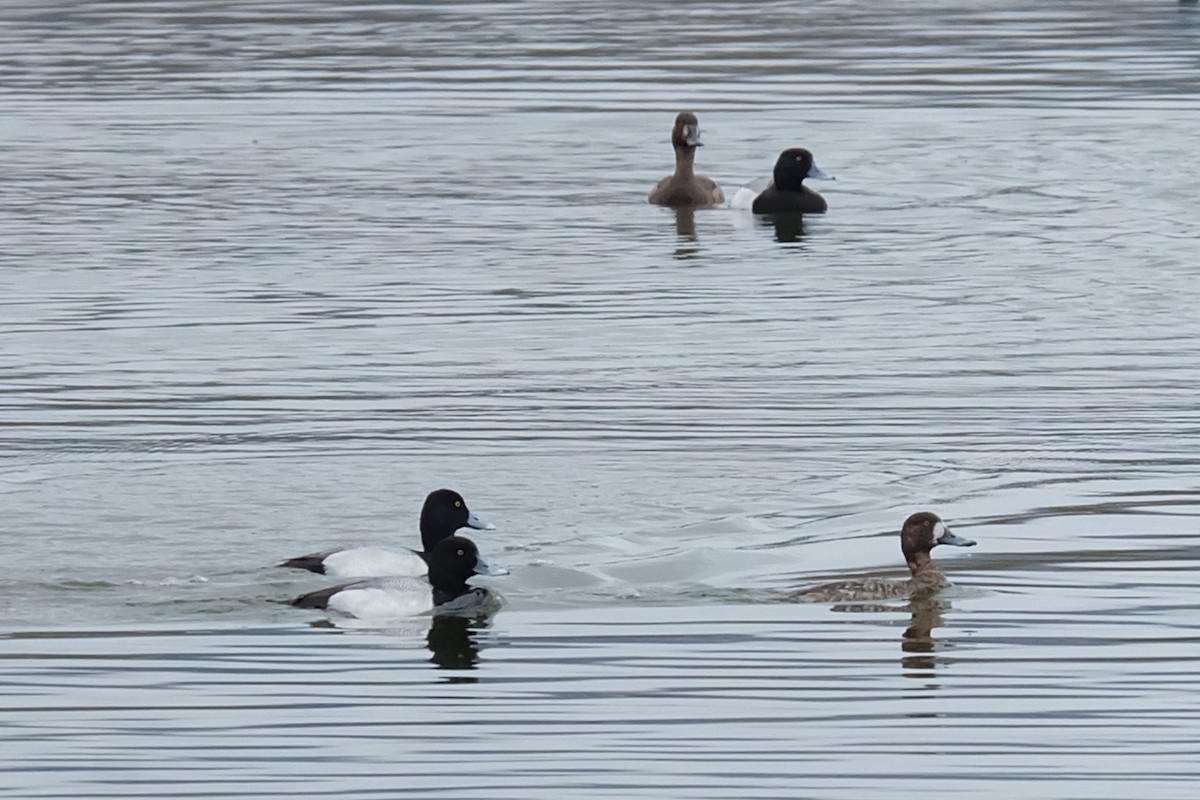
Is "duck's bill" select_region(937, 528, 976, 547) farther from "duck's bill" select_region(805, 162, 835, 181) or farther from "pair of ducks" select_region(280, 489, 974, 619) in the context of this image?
"duck's bill" select_region(805, 162, 835, 181)

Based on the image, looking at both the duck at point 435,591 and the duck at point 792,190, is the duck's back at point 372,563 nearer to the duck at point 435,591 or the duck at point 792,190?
the duck at point 435,591

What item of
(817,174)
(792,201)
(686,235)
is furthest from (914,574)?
(817,174)

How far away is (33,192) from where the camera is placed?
24.4m

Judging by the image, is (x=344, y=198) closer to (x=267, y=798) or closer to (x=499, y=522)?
(x=499, y=522)

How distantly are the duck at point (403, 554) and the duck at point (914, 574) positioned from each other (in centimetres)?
157

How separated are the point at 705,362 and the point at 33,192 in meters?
10.0

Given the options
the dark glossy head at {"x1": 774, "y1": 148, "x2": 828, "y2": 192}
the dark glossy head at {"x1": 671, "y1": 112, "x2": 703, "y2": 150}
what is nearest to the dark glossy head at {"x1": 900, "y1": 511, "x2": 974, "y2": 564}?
the dark glossy head at {"x1": 774, "y1": 148, "x2": 828, "y2": 192}

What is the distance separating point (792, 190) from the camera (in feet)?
Result: 76.9

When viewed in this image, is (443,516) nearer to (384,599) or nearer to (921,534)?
(384,599)

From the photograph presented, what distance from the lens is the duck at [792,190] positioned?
76.6 ft

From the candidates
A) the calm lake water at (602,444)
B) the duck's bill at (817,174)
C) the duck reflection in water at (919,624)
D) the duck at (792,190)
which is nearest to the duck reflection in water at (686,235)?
the calm lake water at (602,444)

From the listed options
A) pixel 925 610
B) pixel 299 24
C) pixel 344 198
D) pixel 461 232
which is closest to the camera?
pixel 925 610

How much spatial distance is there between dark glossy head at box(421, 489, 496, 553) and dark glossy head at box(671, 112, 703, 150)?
1236cm

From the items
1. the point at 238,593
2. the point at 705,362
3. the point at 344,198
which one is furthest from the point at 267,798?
the point at 344,198
